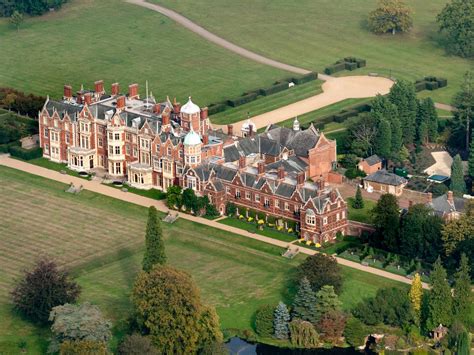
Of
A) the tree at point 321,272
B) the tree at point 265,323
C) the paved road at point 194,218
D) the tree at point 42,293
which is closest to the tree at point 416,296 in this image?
the paved road at point 194,218

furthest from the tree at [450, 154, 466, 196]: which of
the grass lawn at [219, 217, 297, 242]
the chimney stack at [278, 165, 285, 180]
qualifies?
the grass lawn at [219, 217, 297, 242]

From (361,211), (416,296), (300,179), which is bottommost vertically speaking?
(361,211)

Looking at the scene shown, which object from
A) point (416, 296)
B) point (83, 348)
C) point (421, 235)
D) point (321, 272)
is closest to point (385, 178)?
point (421, 235)

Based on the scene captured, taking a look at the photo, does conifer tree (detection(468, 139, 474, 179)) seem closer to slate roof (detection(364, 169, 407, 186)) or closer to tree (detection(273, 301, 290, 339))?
slate roof (detection(364, 169, 407, 186))

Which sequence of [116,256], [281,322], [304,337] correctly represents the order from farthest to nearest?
[116,256], [281,322], [304,337]

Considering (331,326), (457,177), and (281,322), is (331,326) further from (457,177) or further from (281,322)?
(457,177)

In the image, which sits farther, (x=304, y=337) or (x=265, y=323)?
(x=265, y=323)

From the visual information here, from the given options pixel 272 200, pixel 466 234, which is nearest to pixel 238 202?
pixel 272 200
